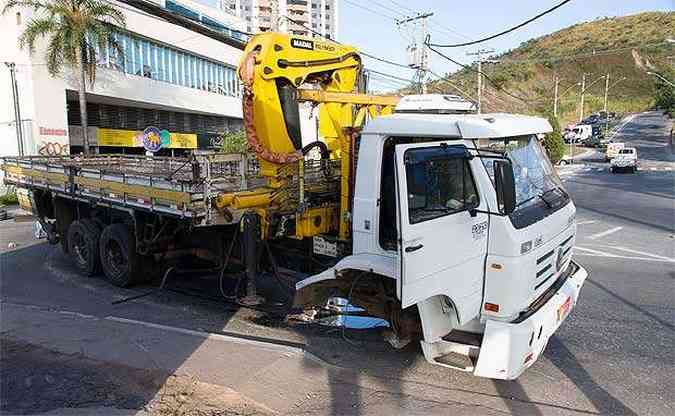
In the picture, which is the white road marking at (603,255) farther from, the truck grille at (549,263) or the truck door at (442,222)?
the truck door at (442,222)

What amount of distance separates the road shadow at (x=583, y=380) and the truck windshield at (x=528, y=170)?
162cm

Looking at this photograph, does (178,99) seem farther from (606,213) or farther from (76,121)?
(606,213)

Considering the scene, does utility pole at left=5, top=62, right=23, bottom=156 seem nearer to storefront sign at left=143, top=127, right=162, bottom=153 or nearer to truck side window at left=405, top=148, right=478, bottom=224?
storefront sign at left=143, top=127, right=162, bottom=153

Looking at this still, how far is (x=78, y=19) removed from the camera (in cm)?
2452

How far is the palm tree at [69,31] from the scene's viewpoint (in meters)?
24.4

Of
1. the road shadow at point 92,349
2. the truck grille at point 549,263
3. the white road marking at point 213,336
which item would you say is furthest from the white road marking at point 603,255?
the white road marking at point 213,336

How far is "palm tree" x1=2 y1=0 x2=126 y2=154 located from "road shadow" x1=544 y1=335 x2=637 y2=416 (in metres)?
25.4

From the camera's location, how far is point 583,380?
4.90m

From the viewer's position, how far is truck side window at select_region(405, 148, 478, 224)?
4.16 m

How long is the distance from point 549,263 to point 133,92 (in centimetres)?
3081

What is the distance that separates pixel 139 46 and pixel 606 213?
2739 centimetres

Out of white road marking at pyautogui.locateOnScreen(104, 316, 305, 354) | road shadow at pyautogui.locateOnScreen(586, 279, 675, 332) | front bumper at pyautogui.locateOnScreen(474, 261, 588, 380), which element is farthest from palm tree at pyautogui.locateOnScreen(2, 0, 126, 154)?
front bumper at pyautogui.locateOnScreen(474, 261, 588, 380)

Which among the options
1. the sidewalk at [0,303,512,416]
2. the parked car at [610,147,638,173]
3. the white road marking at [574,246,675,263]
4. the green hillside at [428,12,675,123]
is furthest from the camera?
the green hillside at [428,12,675,123]

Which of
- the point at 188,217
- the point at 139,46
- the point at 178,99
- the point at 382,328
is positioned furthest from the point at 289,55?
the point at 178,99
